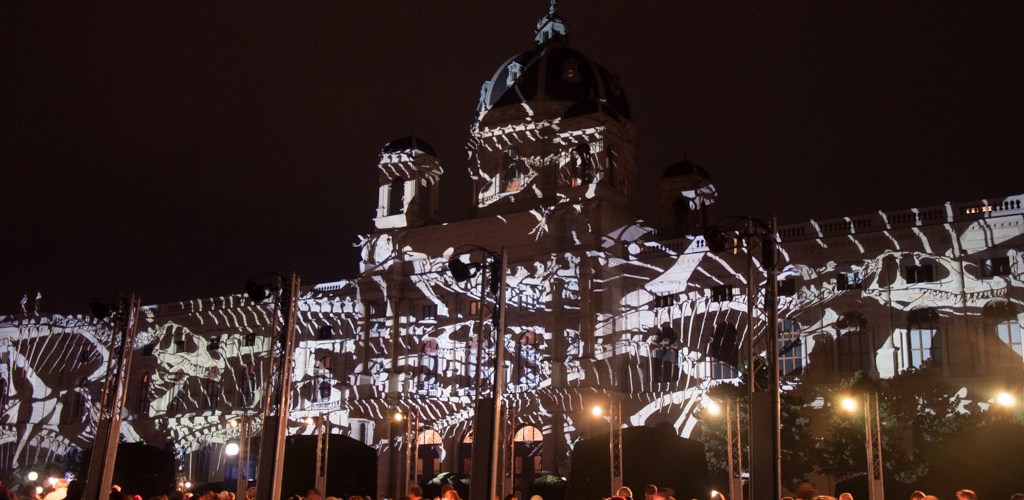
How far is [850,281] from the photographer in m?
46.2

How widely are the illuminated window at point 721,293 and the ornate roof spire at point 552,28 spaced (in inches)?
894

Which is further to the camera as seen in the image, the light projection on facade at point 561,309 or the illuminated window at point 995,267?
the light projection on facade at point 561,309

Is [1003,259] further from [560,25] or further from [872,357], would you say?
[560,25]

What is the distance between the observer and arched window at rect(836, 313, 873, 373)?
45.1 metres

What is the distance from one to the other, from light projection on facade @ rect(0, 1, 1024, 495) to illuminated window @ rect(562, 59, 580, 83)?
88 mm

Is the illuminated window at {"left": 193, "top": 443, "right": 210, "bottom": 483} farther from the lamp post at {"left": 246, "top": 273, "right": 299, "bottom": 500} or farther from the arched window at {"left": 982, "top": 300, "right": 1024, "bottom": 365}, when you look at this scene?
the arched window at {"left": 982, "top": 300, "right": 1024, "bottom": 365}

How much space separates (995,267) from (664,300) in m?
14.5

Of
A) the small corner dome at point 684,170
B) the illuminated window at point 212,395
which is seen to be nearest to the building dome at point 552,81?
the small corner dome at point 684,170

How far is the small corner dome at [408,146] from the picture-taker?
58.8m

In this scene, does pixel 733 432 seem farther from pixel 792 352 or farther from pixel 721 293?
pixel 721 293

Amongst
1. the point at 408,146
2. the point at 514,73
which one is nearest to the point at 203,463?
the point at 408,146

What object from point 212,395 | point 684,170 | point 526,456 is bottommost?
point 526,456

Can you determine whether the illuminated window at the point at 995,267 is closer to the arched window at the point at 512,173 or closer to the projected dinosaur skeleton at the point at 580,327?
the projected dinosaur skeleton at the point at 580,327

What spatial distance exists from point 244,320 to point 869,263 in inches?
1488
